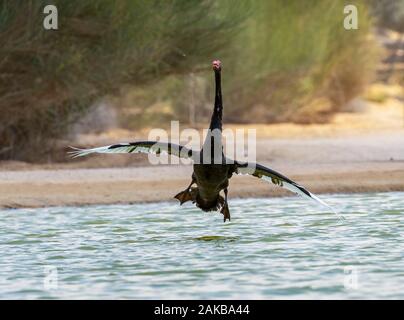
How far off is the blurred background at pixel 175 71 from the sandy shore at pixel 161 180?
54.7 inches

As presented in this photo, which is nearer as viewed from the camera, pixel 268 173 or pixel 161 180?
pixel 268 173

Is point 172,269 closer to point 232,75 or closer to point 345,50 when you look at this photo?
point 232,75

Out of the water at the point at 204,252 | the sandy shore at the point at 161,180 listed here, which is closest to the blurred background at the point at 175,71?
the sandy shore at the point at 161,180

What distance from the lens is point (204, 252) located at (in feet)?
42.3

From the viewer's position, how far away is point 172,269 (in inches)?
463

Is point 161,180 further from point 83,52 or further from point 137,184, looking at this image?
point 83,52

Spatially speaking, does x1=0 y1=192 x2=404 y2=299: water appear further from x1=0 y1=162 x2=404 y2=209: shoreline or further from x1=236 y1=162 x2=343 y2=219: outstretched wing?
x1=236 y1=162 x2=343 y2=219: outstretched wing

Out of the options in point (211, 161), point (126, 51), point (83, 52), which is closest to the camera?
point (211, 161)

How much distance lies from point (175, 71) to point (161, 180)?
199 inches

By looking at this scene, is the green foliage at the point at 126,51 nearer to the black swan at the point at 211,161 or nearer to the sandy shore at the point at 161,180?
the sandy shore at the point at 161,180

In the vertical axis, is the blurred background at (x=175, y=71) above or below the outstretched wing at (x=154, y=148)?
above

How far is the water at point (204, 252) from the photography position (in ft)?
35.4

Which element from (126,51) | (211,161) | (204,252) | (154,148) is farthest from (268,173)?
Result: (126,51)

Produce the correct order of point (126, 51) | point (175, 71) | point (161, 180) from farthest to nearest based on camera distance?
point (175, 71)
point (126, 51)
point (161, 180)
